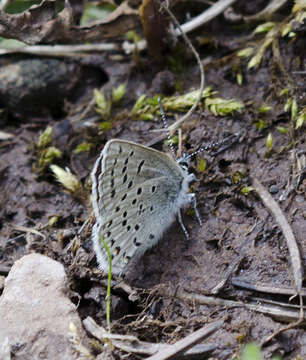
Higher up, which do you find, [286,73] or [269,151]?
[286,73]

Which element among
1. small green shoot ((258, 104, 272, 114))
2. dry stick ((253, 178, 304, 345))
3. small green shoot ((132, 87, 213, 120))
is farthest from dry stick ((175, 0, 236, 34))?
dry stick ((253, 178, 304, 345))

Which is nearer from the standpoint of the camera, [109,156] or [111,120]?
[109,156]

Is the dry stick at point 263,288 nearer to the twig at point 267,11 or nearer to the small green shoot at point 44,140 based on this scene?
the small green shoot at point 44,140

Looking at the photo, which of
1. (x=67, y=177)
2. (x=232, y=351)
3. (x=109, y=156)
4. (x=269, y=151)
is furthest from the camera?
(x=67, y=177)

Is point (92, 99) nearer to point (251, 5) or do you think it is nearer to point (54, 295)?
point (251, 5)

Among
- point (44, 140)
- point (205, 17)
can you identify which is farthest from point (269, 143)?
point (44, 140)

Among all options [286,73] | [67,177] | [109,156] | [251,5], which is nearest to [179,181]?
[109,156]

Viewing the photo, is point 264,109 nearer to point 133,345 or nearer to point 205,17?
point 205,17
